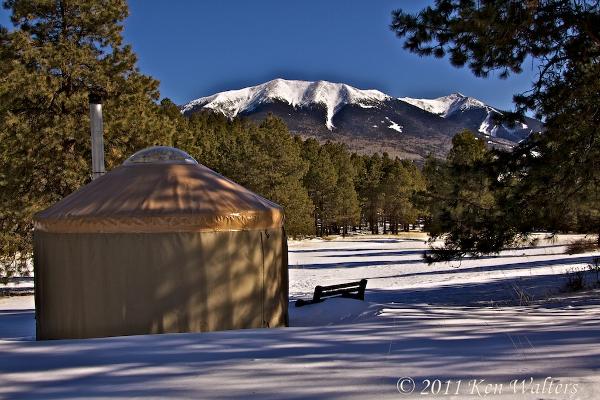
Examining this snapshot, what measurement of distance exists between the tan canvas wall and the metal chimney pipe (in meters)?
2.74

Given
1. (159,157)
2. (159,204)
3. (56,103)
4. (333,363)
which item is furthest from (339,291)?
→ (56,103)

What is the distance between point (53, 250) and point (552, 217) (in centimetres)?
715

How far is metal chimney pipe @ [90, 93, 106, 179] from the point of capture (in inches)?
366

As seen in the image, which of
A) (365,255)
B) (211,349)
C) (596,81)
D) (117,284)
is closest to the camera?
(211,349)

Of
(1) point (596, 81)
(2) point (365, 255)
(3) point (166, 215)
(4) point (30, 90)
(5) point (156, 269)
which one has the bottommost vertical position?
(2) point (365, 255)

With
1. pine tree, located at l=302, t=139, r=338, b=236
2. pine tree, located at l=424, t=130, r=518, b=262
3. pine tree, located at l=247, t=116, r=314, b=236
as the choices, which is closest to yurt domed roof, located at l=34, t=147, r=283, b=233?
pine tree, located at l=424, t=130, r=518, b=262

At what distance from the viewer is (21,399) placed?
10.2ft

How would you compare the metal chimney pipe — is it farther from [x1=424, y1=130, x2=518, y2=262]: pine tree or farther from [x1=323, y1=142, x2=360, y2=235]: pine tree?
[x1=323, y1=142, x2=360, y2=235]: pine tree

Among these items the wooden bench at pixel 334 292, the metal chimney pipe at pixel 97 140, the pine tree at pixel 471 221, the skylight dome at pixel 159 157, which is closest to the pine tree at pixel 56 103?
the metal chimney pipe at pixel 97 140

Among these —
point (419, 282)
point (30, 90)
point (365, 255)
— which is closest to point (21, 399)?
point (30, 90)

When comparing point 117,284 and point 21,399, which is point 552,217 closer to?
point 117,284

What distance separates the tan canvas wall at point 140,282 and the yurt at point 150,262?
Result: 0.01m

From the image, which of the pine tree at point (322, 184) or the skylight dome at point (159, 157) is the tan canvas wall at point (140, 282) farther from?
the pine tree at point (322, 184)

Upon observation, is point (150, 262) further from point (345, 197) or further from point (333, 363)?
point (345, 197)
